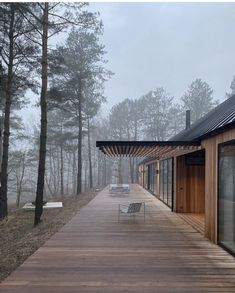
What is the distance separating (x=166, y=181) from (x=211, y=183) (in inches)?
302

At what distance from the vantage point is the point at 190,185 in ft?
42.1

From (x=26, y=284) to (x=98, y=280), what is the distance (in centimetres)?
103

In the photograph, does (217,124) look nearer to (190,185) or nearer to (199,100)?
(190,185)

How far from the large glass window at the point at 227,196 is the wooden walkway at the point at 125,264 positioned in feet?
1.03

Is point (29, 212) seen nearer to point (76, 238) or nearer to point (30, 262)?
point (76, 238)

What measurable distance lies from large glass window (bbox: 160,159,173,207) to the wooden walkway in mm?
4931

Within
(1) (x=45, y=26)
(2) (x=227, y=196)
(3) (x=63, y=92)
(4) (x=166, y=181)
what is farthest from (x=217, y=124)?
(3) (x=63, y=92)

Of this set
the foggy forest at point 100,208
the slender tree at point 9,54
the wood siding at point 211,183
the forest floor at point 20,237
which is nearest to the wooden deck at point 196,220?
the foggy forest at point 100,208

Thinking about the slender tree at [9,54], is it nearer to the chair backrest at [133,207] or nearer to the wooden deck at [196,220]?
the chair backrest at [133,207]

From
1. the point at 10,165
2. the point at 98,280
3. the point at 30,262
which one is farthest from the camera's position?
the point at 10,165

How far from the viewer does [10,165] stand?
88.4ft

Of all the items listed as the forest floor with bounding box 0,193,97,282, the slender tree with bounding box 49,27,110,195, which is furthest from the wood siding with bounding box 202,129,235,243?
the slender tree with bounding box 49,27,110,195

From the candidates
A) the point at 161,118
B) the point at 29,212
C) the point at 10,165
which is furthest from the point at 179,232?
the point at 161,118

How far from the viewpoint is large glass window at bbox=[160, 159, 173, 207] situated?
1458 cm
